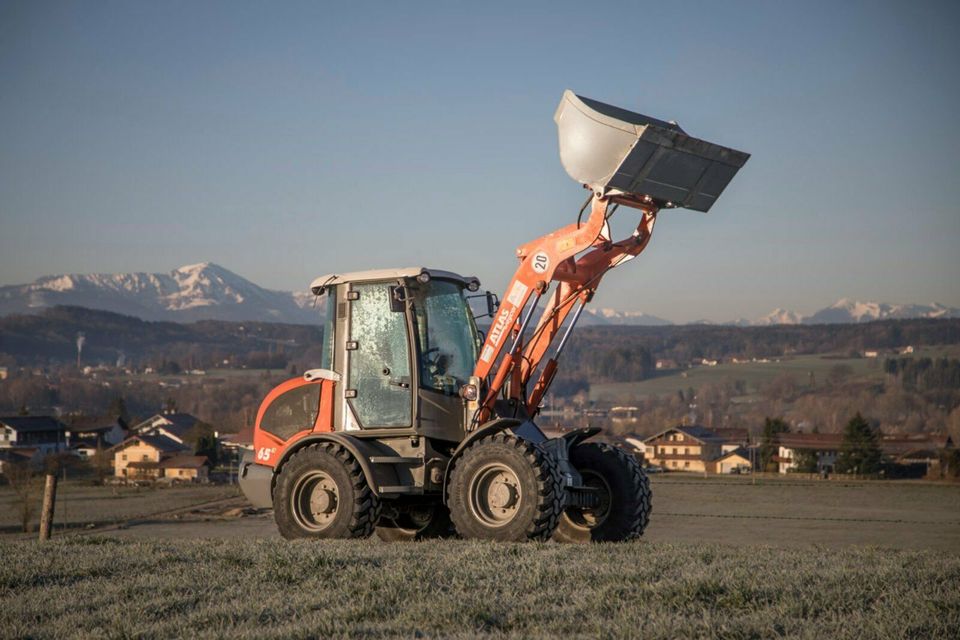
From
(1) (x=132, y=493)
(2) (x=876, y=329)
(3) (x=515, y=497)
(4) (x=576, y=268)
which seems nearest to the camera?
(3) (x=515, y=497)

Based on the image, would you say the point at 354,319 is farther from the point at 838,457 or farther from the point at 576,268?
the point at 838,457

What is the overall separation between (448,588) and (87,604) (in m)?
2.46

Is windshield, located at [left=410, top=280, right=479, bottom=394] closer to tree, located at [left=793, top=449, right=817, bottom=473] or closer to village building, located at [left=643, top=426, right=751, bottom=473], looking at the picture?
tree, located at [left=793, top=449, right=817, bottom=473]

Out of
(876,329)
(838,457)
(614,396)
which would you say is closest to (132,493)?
(838,457)

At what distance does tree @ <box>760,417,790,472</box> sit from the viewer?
77250 millimetres

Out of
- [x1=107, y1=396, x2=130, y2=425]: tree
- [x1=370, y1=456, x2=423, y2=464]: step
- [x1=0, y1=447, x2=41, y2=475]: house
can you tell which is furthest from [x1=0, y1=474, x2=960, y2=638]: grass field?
[x1=107, y1=396, x2=130, y2=425]: tree

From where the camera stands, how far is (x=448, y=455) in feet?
40.5

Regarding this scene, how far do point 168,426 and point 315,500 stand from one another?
317 feet

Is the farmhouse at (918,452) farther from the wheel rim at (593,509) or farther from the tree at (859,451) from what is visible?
the wheel rim at (593,509)

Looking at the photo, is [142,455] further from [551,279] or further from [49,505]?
[551,279]

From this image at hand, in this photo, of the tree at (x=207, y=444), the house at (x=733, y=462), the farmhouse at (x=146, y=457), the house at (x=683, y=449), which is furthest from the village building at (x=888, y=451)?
the farmhouse at (x=146, y=457)

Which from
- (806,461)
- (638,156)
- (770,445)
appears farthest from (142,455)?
(638,156)

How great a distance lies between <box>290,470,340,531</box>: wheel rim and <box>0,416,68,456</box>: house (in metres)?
87.6

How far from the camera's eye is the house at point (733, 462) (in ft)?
265
